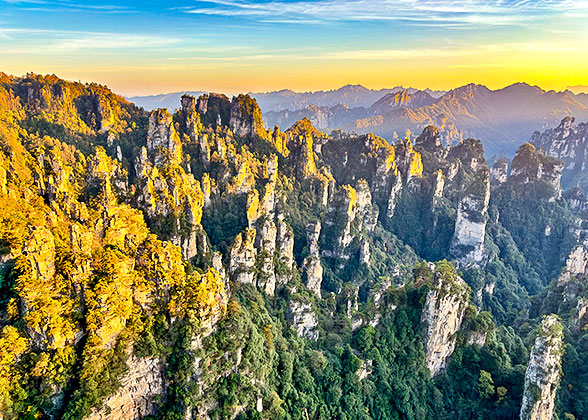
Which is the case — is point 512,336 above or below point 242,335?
below

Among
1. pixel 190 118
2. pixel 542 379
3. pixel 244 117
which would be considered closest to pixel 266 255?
pixel 542 379

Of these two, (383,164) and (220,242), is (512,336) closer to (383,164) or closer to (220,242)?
(220,242)

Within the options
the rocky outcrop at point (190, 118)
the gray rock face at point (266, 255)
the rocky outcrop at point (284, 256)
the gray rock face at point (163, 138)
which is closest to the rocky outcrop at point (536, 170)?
the rocky outcrop at point (284, 256)

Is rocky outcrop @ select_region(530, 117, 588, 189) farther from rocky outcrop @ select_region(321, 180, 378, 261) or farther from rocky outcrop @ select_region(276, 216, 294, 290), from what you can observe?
rocky outcrop @ select_region(276, 216, 294, 290)

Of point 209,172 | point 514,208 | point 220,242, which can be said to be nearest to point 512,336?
point 220,242

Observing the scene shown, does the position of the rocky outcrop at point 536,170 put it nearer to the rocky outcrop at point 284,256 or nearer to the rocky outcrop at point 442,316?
the rocky outcrop at point 442,316

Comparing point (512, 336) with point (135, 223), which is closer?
point (135, 223)

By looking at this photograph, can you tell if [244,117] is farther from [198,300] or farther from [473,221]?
[198,300]
